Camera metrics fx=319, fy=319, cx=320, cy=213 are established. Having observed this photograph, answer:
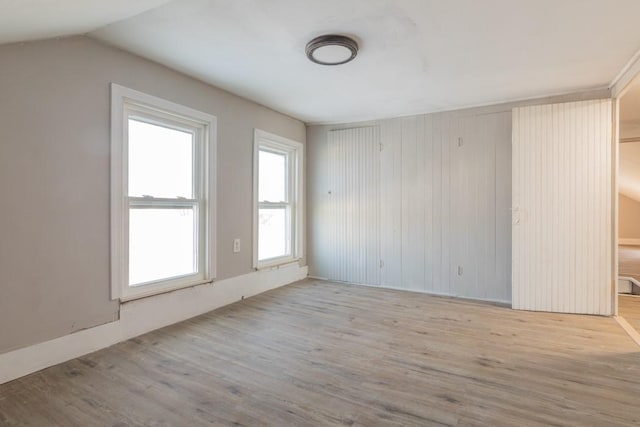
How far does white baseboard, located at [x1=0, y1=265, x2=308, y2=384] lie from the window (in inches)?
14.8

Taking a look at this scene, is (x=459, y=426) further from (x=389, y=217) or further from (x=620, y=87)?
(x=620, y=87)

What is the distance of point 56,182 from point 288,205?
278cm

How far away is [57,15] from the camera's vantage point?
1.76m

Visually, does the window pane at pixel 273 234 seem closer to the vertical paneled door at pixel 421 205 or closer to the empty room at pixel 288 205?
the empty room at pixel 288 205

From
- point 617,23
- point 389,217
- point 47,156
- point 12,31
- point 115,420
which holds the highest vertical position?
point 617,23

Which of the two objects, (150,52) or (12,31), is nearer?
(12,31)

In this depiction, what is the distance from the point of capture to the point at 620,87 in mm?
2955

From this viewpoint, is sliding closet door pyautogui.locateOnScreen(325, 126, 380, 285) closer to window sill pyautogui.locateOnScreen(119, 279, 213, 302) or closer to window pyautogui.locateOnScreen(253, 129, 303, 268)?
window pyautogui.locateOnScreen(253, 129, 303, 268)

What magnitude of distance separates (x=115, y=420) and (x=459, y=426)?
1.70 metres

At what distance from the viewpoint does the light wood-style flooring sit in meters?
1.64

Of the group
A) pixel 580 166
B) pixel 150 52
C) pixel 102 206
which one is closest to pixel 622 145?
pixel 580 166

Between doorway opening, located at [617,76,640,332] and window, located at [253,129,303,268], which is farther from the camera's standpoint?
window, located at [253,129,303,268]

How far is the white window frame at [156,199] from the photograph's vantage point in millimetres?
2484

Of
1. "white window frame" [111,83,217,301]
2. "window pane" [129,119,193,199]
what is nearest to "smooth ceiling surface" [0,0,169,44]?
"white window frame" [111,83,217,301]
